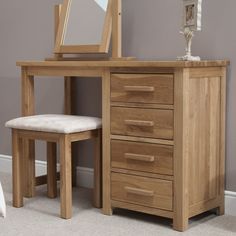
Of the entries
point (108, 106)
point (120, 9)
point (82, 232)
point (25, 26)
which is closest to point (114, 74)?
point (108, 106)

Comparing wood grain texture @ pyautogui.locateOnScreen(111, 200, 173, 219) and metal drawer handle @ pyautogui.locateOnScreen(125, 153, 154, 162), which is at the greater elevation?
metal drawer handle @ pyautogui.locateOnScreen(125, 153, 154, 162)

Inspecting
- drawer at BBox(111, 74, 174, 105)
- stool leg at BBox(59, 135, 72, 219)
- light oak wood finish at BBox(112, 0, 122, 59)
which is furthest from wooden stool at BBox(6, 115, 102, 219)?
light oak wood finish at BBox(112, 0, 122, 59)

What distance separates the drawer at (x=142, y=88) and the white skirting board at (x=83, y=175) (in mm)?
627

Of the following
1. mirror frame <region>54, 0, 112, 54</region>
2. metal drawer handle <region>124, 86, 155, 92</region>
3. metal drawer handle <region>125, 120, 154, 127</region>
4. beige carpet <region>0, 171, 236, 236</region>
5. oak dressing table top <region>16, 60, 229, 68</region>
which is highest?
mirror frame <region>54, 0, 112, 54</region>

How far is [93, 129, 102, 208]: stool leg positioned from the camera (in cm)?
279

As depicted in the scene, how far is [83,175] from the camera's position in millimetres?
3322

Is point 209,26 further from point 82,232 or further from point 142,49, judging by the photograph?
point 82,232

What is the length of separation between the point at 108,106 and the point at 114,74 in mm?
156

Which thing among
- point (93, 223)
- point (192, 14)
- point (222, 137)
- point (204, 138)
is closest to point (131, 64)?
point (192, 14)

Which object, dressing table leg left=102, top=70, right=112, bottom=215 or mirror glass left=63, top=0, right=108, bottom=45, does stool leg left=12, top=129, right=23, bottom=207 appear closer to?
dressing table leg left=102, top=70, right=112, bottom=215

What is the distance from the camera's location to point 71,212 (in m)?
2.65

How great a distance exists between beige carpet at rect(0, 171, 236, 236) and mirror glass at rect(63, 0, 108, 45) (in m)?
0.89

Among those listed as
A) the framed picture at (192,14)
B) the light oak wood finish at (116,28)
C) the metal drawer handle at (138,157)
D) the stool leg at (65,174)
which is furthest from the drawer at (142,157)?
the framed picture at (192,14)

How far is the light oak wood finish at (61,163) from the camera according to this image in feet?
8.52
